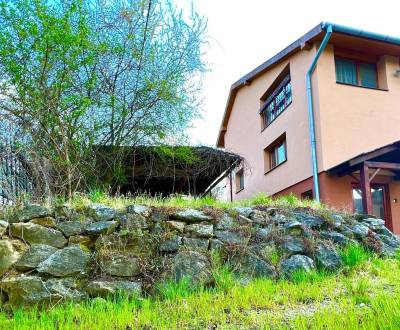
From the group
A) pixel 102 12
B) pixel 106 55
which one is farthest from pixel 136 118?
pixel 102 12

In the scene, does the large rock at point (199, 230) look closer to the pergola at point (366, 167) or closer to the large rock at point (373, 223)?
the large rock at point (373, 223)

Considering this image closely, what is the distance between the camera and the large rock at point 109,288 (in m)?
4.57

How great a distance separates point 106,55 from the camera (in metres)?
7.75

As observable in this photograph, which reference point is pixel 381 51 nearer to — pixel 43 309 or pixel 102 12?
pixel 102 12

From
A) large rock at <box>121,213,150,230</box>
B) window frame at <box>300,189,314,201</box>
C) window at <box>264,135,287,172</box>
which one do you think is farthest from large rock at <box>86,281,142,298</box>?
window at <box>264,135,287,172</box>

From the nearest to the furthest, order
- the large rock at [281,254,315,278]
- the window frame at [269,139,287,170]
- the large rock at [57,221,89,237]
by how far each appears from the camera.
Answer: the large rock at [57,221,89,237], the large rock at [281,254,315,278], the window frame at [269,139,287,170]

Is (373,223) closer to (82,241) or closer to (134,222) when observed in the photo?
(134,222)

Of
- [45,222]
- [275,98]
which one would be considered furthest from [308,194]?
[45,222]

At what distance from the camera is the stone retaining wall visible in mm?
4672

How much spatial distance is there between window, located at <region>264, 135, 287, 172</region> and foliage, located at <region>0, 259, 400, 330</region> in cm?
919

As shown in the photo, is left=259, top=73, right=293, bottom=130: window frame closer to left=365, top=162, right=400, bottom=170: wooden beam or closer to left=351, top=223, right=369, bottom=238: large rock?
left=365, top=162, right=400, bottom=170: wooden beam

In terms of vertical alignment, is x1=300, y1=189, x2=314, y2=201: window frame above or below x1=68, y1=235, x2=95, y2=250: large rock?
above

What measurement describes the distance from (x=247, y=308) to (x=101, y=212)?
237 cm

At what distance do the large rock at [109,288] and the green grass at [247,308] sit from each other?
11cm
